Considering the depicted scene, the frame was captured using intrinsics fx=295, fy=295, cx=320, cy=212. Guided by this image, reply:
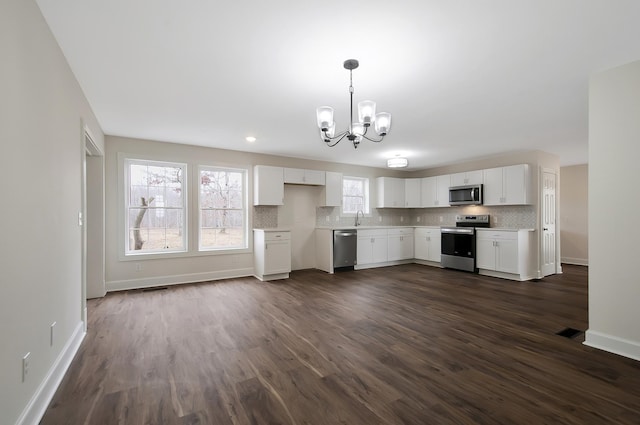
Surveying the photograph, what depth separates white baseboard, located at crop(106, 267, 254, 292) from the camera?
15.4ft

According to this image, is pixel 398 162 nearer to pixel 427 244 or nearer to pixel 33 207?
pixel 427 244

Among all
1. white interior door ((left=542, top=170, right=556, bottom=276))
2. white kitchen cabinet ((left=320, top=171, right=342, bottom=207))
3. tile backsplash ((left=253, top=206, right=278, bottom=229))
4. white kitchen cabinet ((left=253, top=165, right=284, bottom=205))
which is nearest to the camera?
white kitchen cabinet ((left=253, top=165, right=284, bottom=205))

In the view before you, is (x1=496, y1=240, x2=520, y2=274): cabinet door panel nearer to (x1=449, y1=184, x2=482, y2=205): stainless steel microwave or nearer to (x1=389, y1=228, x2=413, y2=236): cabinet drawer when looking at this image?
(x1=449, y1=184, x2=482, y2=205): stainless steel microwave

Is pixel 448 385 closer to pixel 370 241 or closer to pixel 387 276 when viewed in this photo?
pixel 387 276

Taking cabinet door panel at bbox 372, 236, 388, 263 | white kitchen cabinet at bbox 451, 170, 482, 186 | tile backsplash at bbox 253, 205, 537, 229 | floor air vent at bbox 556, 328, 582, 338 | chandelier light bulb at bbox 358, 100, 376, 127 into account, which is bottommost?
floor air vent at bbox 556, 328, 582, 338

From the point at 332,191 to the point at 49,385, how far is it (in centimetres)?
535

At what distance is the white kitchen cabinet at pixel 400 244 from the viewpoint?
7078 mm

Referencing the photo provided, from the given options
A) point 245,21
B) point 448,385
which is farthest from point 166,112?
point 448,385

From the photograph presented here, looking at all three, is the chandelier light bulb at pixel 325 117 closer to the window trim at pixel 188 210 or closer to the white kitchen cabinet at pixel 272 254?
the white kitchen cabinet at pixel 272 254

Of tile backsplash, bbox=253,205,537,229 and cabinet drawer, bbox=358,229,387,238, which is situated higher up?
tile backsplash, bbox=253,205,537,229

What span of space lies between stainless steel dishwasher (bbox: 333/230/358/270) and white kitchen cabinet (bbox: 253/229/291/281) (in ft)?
3.67

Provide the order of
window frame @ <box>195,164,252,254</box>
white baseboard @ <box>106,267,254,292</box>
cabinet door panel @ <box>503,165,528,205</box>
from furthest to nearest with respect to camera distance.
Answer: cabinet door panel @ <box>503,165,528,205</box> < window frame @ <box>195,164,252,254</box> < white baseboard @ <box>106,267,254,292</box>

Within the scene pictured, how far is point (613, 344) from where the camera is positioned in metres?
2.55

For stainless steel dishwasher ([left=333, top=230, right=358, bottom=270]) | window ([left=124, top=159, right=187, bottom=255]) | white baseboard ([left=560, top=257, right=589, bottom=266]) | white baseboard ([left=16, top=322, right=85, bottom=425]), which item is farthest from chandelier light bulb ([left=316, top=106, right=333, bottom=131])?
white baseboard ([left=560, top=257, right=589, bottom=266])
